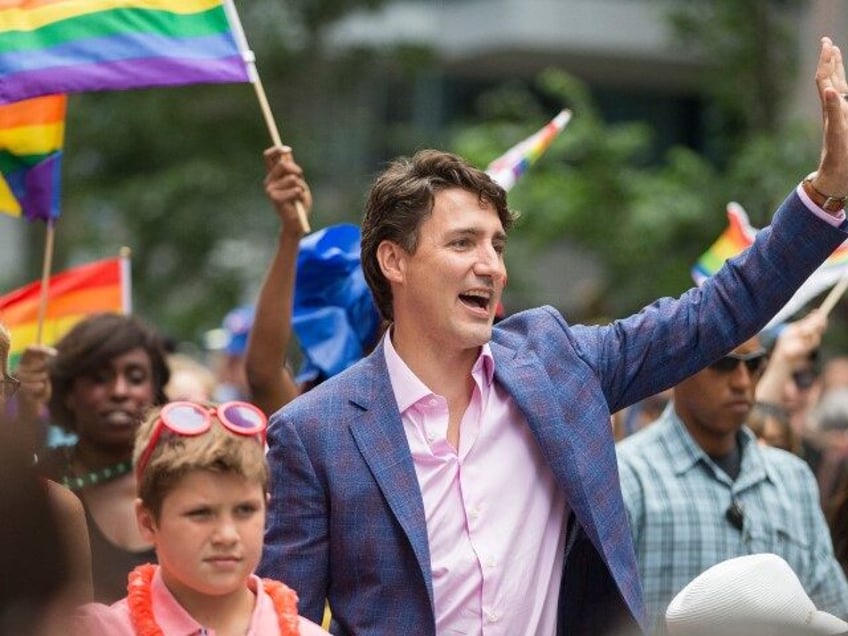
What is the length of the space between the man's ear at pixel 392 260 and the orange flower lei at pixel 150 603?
958mm

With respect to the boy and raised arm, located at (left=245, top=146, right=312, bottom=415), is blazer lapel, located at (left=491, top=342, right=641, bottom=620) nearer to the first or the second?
the boy

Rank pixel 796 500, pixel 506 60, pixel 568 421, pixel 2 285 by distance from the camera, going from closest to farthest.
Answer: pixel 568 421, pixel 796 500, pixel 2 285, pixel 506 60

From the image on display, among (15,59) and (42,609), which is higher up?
(15,59)

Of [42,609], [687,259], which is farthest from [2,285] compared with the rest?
[42,609]

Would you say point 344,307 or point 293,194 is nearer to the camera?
point 293,194

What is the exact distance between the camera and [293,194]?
6844 millimetres

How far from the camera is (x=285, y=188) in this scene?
6.86 m

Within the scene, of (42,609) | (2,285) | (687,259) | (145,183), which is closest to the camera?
(42,609)

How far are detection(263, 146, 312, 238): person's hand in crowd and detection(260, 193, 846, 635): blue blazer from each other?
1.63 metres

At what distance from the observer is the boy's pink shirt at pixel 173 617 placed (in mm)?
4516

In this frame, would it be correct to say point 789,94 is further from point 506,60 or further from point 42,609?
point 42,609

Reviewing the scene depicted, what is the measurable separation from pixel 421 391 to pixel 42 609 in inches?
84.7

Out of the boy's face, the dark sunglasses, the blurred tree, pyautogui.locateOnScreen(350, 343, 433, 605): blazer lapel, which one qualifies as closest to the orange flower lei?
the boy's face

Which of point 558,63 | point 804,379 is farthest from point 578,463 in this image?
point 558,63
